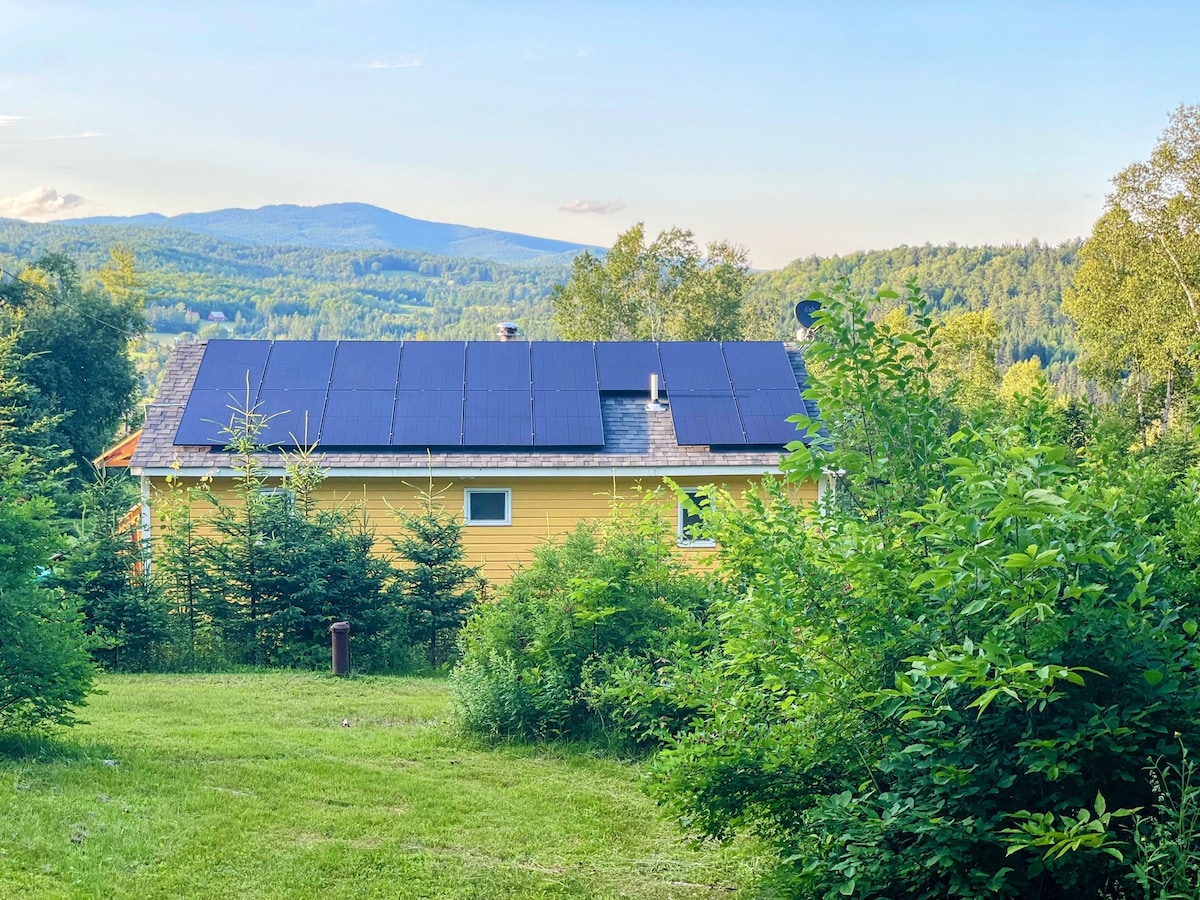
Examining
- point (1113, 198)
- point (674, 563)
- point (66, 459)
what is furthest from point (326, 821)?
point (1113, 198)

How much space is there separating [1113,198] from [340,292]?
117 meters

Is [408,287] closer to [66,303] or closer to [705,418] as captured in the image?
[66,303]

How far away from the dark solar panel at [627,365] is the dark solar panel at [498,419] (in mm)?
1602

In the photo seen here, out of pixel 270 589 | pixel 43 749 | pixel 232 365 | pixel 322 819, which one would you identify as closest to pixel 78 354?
pixel 232 365

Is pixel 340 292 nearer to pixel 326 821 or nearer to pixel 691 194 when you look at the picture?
pixel 691 194

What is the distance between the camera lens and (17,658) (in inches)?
301

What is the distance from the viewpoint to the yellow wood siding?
17781 millimetres

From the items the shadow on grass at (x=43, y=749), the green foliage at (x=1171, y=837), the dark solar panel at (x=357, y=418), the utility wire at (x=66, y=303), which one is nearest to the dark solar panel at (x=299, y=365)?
the dark solar panel at (x=357, y=418)

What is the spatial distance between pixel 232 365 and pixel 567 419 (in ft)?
20.1

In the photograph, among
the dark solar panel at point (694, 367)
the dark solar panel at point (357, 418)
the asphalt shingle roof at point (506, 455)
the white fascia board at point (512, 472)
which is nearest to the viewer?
the white fascia board at point (512, 472)

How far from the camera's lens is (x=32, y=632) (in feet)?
25.2

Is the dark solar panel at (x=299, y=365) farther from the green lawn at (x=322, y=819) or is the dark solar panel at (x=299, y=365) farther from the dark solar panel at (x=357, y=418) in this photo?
the green lawn at (x=322, y=819)

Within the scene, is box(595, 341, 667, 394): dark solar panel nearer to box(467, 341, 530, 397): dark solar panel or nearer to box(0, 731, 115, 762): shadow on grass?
box(467, 341, 530, 397): dark solar panel

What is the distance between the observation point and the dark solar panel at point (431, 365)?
63.4ft
